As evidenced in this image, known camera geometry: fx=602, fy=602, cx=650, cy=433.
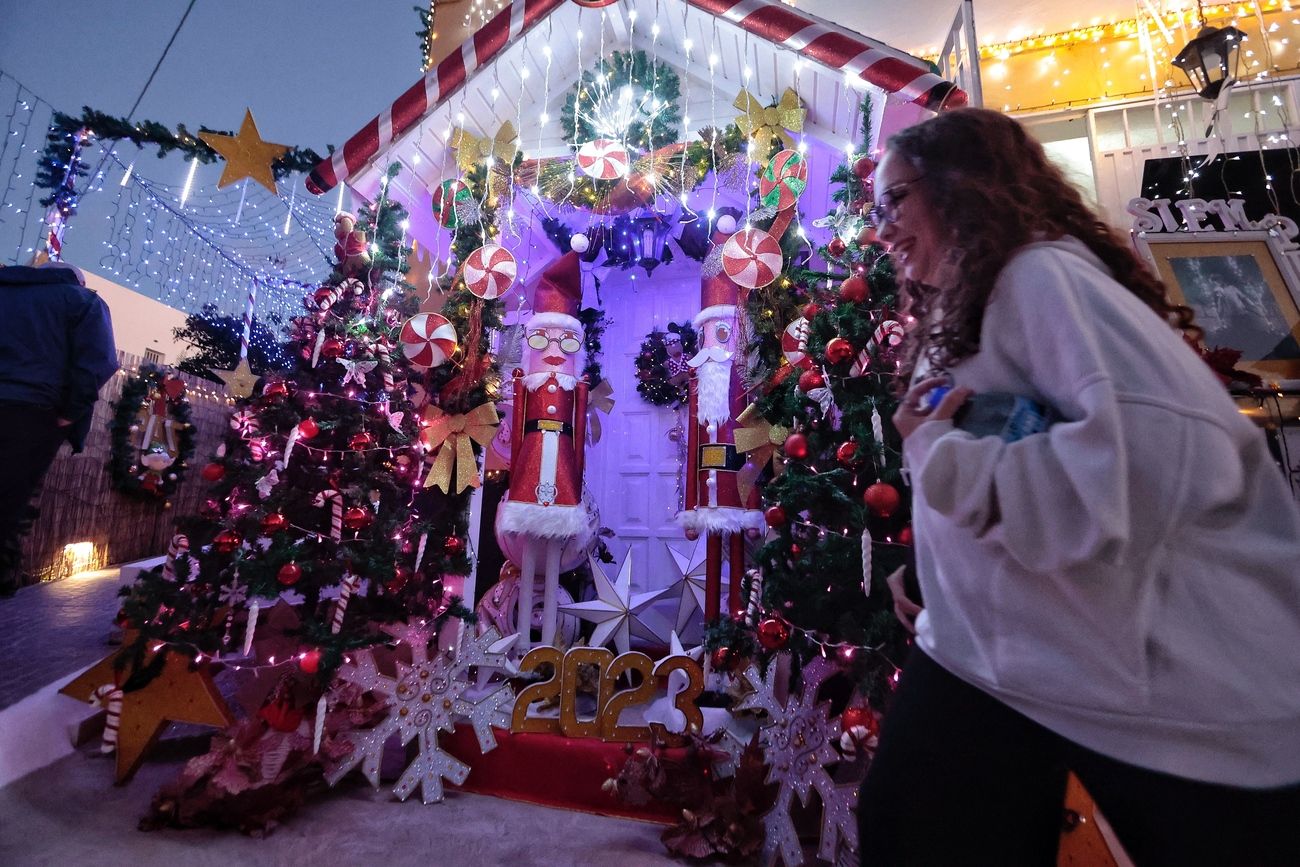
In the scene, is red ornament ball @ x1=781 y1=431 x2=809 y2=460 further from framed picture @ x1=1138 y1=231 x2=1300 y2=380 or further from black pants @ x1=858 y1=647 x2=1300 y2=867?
framed picture @ x1=1138 y1=231 x2=1300 y2=380

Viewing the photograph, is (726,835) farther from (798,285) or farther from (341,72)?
(341,72)

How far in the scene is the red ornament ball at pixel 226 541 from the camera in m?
2.49

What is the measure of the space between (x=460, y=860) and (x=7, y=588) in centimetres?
486

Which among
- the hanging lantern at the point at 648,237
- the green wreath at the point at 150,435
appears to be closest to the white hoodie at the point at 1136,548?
the hanging lantern at the point at 648,237

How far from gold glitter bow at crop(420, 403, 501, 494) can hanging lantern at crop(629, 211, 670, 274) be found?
62.9 inches

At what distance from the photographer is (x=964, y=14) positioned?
2.66 meters

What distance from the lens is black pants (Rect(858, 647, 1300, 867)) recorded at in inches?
23.0

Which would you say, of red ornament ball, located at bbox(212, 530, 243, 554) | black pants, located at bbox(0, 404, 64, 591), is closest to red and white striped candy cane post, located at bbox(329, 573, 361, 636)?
red ornament ball, located at bbox(212, 530, 243, 554)

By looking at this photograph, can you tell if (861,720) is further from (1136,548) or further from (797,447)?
(1136,548)

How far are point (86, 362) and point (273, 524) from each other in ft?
3.68

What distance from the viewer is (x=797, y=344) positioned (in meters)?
2.79

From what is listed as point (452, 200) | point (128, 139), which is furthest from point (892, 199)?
point (128, 139)

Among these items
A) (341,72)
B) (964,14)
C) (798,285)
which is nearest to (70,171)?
(798,285)

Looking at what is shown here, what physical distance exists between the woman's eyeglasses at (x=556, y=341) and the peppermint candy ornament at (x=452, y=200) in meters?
0.78
